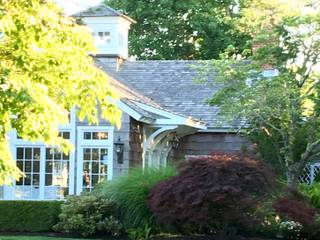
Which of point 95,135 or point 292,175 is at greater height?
point 95,135

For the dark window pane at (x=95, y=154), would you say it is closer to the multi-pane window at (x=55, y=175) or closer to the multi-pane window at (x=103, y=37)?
the multi-pane window at (x=55, y=175)

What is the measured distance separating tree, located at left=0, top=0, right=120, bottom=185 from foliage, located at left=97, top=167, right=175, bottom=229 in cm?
850

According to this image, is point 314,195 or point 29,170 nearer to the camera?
point 314,195

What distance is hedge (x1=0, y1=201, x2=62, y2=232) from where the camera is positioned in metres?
16.8

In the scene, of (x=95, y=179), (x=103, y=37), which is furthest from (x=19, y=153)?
(x=103, y=37)

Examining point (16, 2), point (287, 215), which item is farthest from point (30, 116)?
point (287, 215)

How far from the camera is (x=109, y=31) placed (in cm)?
2498

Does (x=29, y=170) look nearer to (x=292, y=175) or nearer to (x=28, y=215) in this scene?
(x=28, y=215)

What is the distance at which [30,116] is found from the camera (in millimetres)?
6543

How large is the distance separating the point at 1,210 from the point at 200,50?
22318 millimetres

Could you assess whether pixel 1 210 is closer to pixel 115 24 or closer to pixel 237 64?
pixel 237 64

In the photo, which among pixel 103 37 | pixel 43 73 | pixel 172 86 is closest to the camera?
pixel 43 73

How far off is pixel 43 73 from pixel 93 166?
11.7 meters

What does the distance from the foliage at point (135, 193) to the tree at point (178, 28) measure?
20.6 metres
